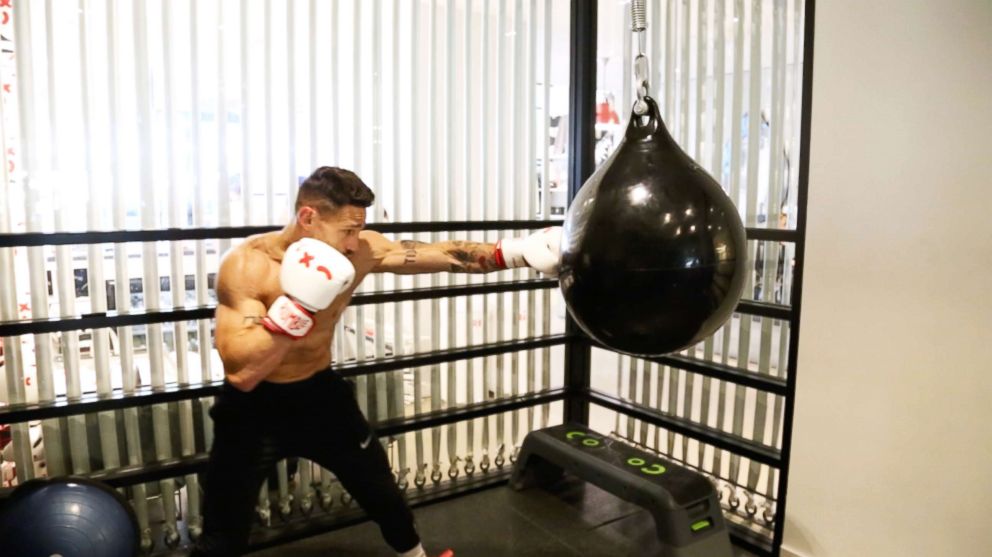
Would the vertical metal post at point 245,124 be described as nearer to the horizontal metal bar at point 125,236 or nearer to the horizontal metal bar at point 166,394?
the horizontal metal bar at point 125,236

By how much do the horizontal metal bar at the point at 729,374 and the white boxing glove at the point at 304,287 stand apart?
1.16 meters

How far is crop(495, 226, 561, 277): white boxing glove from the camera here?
7.99ft

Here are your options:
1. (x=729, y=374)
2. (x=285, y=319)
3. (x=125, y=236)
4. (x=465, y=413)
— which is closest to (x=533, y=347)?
(x=465, y=413)

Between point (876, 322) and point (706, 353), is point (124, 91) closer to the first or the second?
point (706, 353)

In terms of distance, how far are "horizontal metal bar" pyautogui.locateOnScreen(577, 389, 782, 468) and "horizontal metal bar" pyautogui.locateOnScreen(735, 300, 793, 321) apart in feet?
1.84

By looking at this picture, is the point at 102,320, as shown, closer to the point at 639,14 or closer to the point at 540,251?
the point at 540,251

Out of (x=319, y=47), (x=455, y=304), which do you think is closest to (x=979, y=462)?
(x=455, y=304)

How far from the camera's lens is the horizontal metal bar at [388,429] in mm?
2695

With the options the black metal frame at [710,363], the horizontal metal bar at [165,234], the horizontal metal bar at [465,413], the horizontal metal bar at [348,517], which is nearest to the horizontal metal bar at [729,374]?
the black metal frame at [710,363]

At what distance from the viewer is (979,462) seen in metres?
2.31

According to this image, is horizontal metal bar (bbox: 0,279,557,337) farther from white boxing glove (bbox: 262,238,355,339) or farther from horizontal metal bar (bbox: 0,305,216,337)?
white boxing glove (bbox: 262,238,355,339)

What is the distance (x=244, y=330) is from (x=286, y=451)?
482mm

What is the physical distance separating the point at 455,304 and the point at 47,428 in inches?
67.8

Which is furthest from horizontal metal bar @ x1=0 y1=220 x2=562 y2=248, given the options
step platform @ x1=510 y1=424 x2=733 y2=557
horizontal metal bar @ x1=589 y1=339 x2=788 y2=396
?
step platform @ x1=510 y1=424 x2=733 y2=557
